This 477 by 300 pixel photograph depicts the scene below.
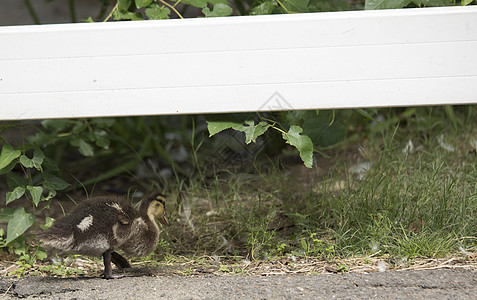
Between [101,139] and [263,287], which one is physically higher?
[101,139]

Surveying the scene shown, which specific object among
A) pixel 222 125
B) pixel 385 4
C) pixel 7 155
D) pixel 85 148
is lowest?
pixel 85 148

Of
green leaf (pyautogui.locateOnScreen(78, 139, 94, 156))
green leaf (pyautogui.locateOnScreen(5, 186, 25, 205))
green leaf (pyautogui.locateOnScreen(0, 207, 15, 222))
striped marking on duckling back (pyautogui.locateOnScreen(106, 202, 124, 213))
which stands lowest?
green leaf (pyautogui.locateOnScreen(0, 207, 15, 222))

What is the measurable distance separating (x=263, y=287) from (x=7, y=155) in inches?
57.8

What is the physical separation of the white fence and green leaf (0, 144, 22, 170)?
24 cm

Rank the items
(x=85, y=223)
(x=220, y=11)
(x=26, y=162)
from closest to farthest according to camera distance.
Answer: (x=85, y=223) < (x=26, y=162) < (x=220, y=11)

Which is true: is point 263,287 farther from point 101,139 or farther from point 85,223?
point 101,139

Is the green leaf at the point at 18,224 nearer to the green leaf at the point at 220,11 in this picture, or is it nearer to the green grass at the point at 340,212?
the green grass at the point at 340,212

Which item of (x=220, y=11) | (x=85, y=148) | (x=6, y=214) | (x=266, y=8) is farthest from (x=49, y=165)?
(x=266, y=8)

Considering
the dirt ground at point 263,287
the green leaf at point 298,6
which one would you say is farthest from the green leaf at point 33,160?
the green leaf at point 298,6

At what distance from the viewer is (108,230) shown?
3010mm

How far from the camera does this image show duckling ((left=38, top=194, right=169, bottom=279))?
2.90m

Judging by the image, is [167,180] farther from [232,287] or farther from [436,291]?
[436,291]

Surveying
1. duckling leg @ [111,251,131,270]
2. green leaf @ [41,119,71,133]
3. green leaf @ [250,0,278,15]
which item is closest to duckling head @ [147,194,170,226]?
duckling leg @ [111,251,131,270]

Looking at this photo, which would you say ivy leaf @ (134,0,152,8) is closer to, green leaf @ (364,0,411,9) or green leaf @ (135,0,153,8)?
green leaf @ (135,0,153,8)
